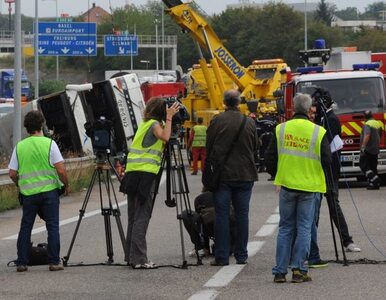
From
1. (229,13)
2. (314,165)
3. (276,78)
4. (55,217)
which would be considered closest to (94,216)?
(55,217)

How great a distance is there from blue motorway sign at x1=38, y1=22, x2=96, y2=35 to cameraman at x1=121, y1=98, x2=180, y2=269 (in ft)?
159

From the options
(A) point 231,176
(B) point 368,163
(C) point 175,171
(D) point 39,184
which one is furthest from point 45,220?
(B) point 368,163

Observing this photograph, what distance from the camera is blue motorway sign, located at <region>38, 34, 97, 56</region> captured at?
61.1 meters

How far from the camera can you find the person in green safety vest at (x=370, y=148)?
2527 cm

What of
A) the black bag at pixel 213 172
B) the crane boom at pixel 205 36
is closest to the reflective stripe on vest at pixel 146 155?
the black bag at pixel 213 172

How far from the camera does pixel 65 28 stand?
61.7 metres

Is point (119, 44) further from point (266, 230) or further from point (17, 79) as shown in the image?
point (266, 230)

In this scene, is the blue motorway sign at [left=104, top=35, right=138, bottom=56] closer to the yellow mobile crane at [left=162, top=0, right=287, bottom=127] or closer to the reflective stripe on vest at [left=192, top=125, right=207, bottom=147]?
the yellow mobile crane at [left=162, top=0, right=287, bottom=127]

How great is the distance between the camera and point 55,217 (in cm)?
1297

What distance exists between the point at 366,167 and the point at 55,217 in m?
13.8

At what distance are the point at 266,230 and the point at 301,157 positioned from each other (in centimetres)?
542

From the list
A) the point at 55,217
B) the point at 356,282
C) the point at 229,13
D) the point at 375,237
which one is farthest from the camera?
the point at 229,13

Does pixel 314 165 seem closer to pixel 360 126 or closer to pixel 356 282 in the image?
pixel 356 282

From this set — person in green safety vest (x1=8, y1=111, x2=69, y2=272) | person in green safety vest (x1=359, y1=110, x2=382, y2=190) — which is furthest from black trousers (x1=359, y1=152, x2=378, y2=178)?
person in green safety vest (x1=8, y1=111, x2=69, y2=272)
